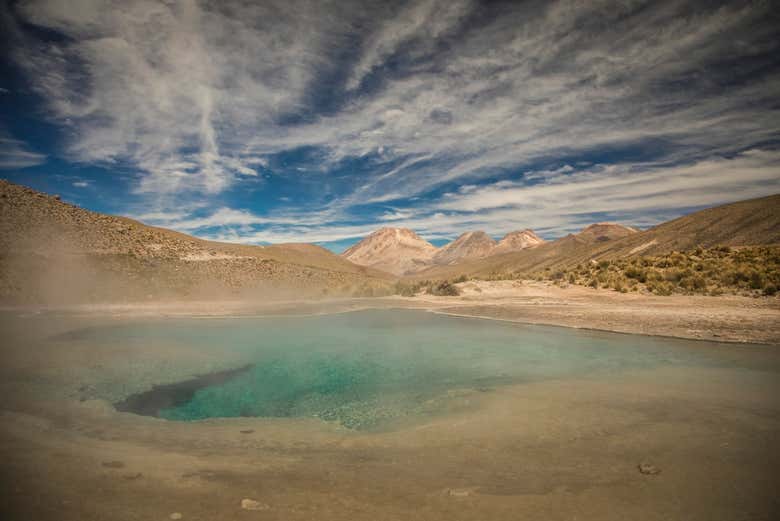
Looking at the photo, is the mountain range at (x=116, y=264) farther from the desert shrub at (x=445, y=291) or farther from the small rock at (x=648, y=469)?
the small rock at (x=648, y=469)

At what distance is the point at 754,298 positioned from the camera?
15664 mm

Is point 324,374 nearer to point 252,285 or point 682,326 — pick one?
point 682,326

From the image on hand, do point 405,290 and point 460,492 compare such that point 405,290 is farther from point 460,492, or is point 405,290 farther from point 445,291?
point 460,492

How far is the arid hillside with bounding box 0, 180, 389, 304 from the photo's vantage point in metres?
27.4

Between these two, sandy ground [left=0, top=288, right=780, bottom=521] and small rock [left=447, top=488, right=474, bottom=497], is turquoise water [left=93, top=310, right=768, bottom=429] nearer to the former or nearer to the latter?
sandy ground [left=0, top=288, right=780, bottom=521]

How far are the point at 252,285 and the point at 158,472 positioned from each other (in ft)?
117

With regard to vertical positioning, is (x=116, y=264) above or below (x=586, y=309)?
above

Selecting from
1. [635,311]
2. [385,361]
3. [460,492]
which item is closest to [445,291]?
[635,311]

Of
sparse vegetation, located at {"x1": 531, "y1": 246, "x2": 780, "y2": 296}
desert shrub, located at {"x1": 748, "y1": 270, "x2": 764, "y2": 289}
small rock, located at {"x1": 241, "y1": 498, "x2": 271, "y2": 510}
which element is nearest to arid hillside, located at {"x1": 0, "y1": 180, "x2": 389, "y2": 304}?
sparse vegetation, located at {"x1": 531, "y1": 246, "x2": 780, "y2": 296}

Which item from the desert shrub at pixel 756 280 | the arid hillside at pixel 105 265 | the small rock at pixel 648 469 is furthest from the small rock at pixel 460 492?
the arid hillside at pixel 105 265

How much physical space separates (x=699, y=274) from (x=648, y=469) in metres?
22.1

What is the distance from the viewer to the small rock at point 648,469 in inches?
159

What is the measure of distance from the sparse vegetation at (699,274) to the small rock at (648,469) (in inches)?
717

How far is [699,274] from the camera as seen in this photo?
68.3ft
